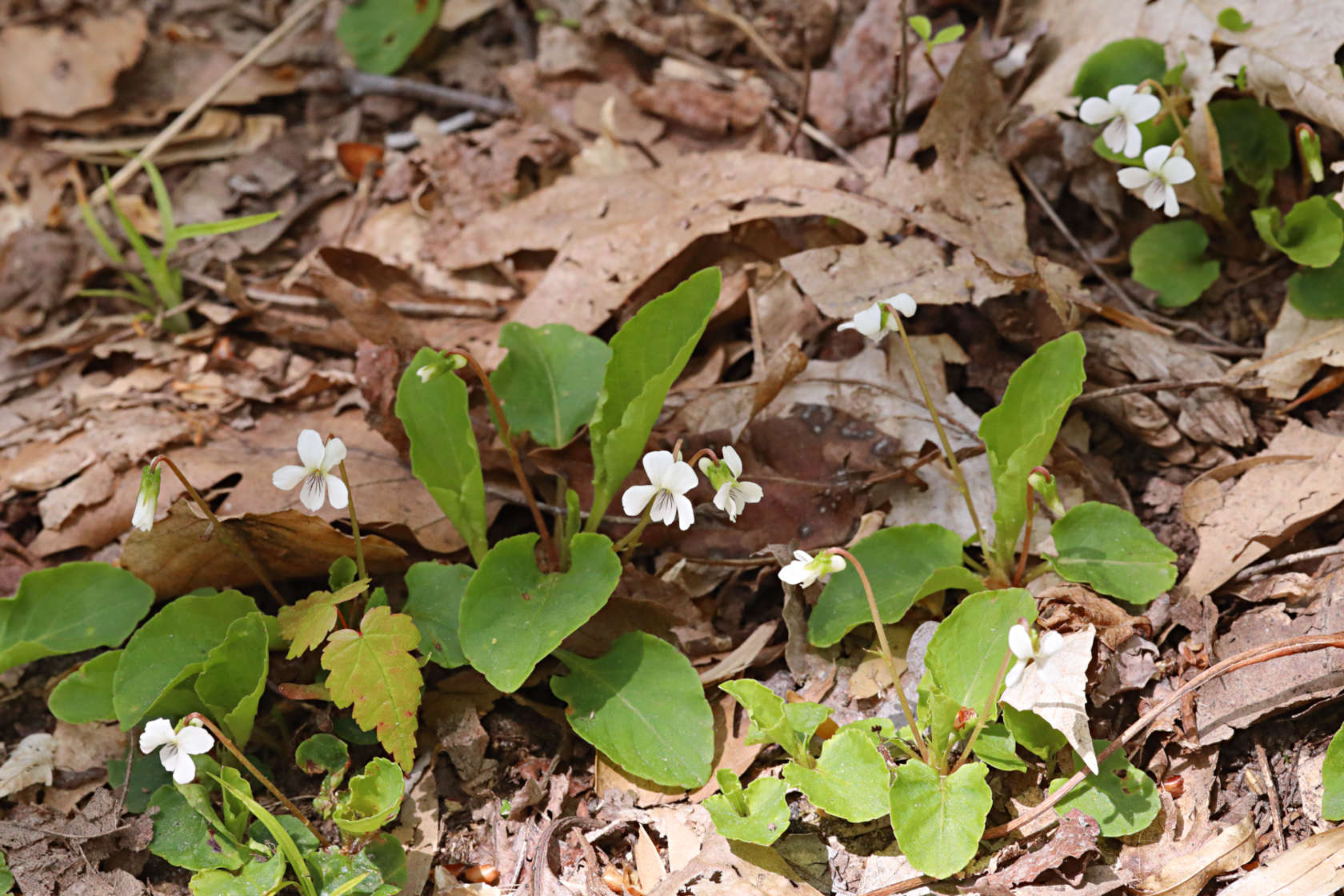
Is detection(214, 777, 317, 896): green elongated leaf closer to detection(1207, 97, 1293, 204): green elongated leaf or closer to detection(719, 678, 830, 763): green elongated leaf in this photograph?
detection(719, 678, 830, 763): green elongated leaf

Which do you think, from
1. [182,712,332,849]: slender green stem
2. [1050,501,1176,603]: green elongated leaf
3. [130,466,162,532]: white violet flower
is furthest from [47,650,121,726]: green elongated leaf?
[1050,501,1176,603]: green elongated leaf

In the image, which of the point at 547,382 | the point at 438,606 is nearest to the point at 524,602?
the point at 438,606

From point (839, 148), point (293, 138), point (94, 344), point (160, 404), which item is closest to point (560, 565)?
point (160, 404)

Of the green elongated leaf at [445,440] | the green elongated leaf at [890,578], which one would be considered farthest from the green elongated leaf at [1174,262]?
the green elongated leaf at [445,440]

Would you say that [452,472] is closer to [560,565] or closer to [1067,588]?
[560,565]

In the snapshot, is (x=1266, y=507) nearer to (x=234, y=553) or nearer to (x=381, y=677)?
(x=381, y=677)

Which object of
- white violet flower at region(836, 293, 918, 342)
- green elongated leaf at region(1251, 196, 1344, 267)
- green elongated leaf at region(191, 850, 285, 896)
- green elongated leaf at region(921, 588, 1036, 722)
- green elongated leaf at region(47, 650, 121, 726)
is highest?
green elongated leaf at region(1251, 196, 1344, 267)

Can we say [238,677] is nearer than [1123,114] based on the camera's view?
Yes
